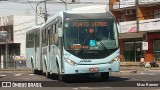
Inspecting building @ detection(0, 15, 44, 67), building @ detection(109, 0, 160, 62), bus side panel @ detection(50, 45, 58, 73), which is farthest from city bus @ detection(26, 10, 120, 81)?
building @ detection(0, 15, 44, 67)

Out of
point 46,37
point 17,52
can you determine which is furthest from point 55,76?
point 17,52

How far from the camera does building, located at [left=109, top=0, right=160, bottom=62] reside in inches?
2109

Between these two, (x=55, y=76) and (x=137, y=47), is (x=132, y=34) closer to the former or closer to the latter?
(x=137, y=47)

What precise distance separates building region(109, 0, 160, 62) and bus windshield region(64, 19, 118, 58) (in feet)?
97.9

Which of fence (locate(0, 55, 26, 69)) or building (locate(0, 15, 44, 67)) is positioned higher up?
building (locate(0, 15, 44, 67))

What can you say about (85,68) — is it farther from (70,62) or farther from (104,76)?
(104,76)

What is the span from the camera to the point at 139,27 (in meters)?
54.9

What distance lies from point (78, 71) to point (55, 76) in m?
6.76

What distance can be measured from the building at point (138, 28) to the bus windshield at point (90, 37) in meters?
29.8

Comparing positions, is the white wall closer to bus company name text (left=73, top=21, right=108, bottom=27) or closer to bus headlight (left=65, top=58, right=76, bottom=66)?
bus company name text (left=73, top=21, right=108, bottom=27)

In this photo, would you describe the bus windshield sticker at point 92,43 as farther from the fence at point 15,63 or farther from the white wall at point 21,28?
the white wall at point 21,28

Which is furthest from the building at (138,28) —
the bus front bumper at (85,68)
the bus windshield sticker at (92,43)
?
the bus windshield sticker at (92,43)

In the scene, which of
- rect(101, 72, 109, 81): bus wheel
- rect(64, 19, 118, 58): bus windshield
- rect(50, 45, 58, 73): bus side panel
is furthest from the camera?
rect(50, 45, 58, 73): bus side panel

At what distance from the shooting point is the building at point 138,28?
53562mm
